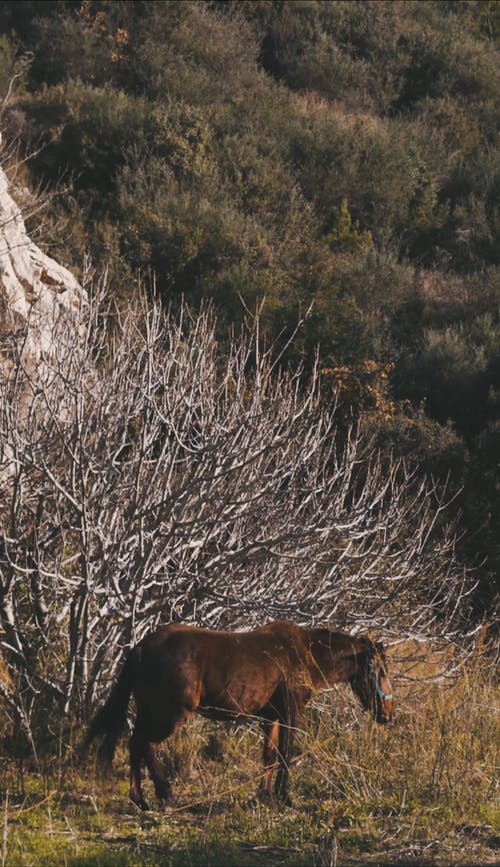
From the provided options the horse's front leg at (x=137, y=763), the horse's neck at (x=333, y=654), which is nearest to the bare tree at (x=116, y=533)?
the horse's neck at (x=333, y=654)

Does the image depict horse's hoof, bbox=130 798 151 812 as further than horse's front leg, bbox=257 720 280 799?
No

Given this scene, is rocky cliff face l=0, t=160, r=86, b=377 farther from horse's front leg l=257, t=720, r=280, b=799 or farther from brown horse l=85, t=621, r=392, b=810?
horse's front leg l=257, t=720, r=280, b=799

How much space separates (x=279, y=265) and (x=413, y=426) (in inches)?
203

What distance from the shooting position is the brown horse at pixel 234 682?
5.43 metres

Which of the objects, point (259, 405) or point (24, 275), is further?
point (24, 275)

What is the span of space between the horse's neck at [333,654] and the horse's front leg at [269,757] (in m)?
0.37

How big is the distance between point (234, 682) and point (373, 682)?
3.07 feet

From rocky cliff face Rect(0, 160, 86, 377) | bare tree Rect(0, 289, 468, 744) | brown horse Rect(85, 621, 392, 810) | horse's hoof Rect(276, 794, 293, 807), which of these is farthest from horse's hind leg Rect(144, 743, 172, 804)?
rocky cliff face Rect(0, 160, 86, 377)

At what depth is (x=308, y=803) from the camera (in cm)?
575

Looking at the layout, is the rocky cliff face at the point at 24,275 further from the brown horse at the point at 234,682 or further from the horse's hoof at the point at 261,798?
the horse's hoof at the point at 261,798

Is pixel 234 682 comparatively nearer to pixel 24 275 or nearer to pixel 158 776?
pixel 158 776

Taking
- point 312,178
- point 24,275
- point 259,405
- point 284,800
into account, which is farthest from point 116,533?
point 312,178

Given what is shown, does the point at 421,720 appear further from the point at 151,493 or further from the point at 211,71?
the point at 211,71

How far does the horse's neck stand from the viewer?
19.9 ft
